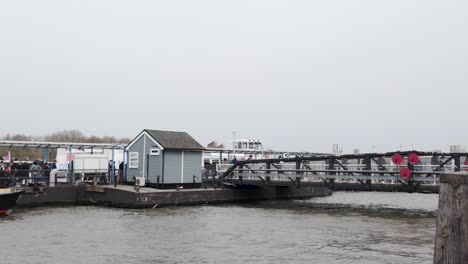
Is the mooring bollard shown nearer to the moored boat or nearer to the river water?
the river water

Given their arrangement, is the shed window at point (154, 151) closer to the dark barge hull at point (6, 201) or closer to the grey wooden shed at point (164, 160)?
the grey wooden shed at point (164, 160)

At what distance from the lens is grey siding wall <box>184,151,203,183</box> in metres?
32.2

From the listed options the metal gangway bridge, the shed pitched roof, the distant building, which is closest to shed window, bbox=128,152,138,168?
the shed pitched roof

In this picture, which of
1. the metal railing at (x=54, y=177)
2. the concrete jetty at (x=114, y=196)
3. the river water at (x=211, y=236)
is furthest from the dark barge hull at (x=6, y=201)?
the metal railing at (x=54, y=177)

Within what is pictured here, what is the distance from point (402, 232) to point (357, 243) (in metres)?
3.88

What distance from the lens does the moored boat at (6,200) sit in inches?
869

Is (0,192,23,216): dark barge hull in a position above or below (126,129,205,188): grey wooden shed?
below

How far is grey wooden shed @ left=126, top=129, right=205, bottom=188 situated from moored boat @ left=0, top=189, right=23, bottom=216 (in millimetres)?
9947

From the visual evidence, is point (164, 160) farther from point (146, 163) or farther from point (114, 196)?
point (114, 196)

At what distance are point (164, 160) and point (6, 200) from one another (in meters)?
10.7

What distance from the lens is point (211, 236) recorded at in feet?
59.2

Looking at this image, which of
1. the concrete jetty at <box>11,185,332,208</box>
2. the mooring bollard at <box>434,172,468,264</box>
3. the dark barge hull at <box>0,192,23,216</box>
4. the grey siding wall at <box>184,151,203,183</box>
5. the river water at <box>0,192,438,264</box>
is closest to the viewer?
the mooring bollard at <box>434,172,468,264</box>

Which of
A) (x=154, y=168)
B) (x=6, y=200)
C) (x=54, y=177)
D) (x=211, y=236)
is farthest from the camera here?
(x=154, y=168)

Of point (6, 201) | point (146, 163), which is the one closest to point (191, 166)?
point (146, 163)
